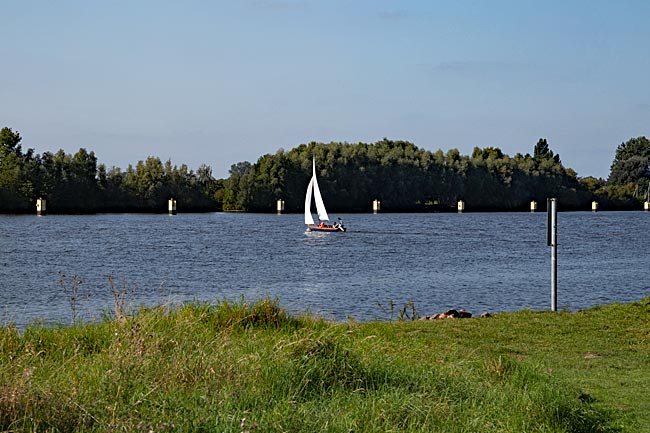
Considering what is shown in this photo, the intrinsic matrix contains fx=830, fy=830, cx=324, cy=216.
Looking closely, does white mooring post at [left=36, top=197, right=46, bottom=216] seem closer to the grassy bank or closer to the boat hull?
the boat hull

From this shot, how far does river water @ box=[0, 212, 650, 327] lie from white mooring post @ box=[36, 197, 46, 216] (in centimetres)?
4040

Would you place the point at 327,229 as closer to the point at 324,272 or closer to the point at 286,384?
the point at 324,272

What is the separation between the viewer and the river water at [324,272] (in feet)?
75.7

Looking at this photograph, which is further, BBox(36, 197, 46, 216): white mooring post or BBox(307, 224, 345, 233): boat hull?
BBox(36, 197, 46, 216): white mooring post

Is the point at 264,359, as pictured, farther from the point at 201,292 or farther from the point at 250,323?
the point at 201,292

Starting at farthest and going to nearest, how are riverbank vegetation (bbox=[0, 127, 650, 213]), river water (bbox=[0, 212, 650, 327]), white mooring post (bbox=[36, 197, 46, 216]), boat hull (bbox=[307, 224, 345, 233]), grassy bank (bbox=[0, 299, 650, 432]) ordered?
riverbank vegetation (bbox=[0, 127, 650, 213]) → white mooring post (bbox=[36, 197, 46, 216]) → boat hull (bbox=[307, 224, 345, 233]) → river water (bbox=[0, 212, 650, 327]) → grassy bank (bbox=[0, 299, 650, 432])

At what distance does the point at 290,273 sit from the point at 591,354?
2393 centimetres

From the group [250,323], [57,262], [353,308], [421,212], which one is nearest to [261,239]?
[57,262]

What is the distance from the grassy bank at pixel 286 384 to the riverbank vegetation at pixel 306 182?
324ft

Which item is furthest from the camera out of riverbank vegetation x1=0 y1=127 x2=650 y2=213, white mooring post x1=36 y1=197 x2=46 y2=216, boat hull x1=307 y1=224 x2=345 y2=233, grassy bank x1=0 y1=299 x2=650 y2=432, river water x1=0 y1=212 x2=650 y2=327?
riverbank vegetation x1=0 y1=127 x2=650 y2=213

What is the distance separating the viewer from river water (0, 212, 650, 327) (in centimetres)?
2306

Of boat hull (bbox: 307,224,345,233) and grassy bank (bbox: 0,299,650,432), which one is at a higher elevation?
grassy bank (bbox: 0,299,650,432)

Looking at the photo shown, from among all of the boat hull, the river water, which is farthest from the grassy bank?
the boat hull

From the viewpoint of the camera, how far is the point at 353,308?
2188 cm
